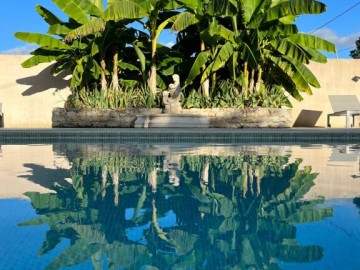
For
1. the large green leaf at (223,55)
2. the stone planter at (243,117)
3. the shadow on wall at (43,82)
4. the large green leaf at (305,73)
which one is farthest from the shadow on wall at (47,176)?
the shadow on wall at (43,82)

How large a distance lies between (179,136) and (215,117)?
10.2 ft

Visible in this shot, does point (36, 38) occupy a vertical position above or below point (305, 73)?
above

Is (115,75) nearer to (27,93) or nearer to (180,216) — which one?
(27,93)

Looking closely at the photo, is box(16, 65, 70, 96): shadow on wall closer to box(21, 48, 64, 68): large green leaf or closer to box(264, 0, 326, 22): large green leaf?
box(21, 48, 64, 68): large green leaf

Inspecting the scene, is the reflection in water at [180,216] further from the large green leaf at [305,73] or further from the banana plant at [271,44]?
the large green leaf at [305,73]

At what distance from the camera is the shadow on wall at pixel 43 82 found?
15.4 meters

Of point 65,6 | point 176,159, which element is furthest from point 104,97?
point 176,159

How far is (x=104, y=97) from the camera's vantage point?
1323 cm

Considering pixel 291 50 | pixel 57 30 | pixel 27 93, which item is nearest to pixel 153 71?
pixel 57 30

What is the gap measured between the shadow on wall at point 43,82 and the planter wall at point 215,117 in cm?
265

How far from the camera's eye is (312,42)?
12719 mm

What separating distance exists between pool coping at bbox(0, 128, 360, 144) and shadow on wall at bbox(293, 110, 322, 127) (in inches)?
216

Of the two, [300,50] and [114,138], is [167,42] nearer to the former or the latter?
[300,50]

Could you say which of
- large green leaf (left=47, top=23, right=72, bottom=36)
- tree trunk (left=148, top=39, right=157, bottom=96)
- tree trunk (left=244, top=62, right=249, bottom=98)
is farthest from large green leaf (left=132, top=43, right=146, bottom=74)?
tree trunk (left=244, top=62, right=249, bottom=98)
